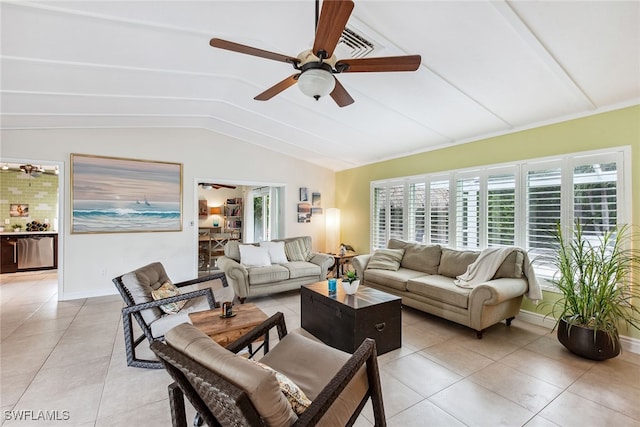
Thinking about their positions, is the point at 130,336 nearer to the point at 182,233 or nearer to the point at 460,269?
the point at 182,233

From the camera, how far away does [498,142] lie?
3887 millimetres

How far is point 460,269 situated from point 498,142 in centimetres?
181

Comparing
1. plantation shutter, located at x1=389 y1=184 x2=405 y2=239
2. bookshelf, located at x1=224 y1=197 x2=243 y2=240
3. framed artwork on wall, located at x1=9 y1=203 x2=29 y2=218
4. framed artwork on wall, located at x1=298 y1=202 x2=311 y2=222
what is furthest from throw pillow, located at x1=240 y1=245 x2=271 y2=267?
framed artwork on wall, located at x1=9 y1=203 x2=29 y2=218

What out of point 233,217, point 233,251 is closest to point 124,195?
point 233,251

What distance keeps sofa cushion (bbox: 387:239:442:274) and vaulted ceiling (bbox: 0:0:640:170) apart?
1718 millimetres

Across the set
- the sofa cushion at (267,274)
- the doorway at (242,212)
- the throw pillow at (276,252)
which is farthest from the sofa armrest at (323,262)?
the doorway at (242,212)

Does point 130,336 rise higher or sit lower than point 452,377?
higher

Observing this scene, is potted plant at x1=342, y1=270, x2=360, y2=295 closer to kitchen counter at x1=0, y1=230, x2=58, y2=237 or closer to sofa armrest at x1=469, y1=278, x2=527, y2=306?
sofa armrest at x1=469, y1=278, x2=527, y2=306

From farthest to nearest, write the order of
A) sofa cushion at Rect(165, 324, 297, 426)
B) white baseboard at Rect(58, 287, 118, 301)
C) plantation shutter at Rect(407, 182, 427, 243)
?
plantation shutter at Rect(407, 182, 427, 243), white baseboard at Rect(58, 287, 118, 301), sofa cushion at Rect(165, 324, 297, 426)

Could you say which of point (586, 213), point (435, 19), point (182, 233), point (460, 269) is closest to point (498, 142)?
point (586, 213)

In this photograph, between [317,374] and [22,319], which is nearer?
[317,374]

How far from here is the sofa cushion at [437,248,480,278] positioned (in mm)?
3846

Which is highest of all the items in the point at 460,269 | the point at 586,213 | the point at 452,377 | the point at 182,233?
the point at 586,213

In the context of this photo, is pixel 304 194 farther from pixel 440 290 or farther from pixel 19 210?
pixel 19 210
